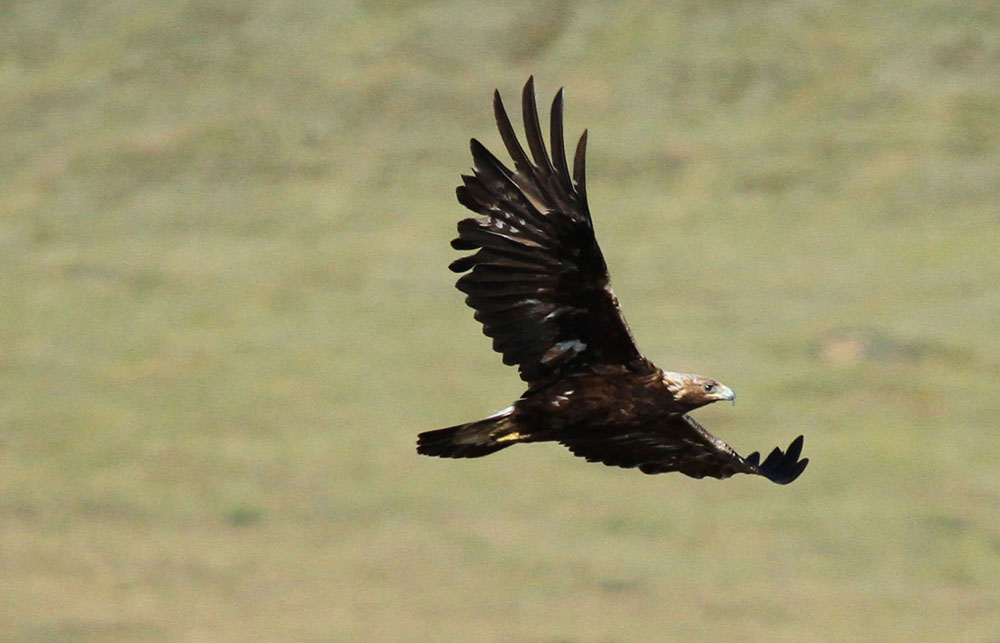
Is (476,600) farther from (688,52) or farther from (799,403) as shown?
(688,52)

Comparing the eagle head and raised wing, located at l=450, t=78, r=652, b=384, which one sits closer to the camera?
raised wing, located at l=450, t=78, r=652, b=384

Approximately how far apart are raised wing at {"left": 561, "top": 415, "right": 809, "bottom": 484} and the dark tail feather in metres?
1.00

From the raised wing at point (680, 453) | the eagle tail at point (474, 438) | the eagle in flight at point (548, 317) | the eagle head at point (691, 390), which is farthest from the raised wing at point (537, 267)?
the raised wing at point (680, 453)

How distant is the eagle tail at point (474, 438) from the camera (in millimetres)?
12016

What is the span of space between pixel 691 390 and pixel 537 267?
4.53 feet

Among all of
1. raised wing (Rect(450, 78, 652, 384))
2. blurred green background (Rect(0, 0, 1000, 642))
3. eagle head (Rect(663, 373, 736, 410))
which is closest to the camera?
raised wing (Rect(450, 78, 652, 384))

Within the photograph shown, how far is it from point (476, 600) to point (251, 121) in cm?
3848

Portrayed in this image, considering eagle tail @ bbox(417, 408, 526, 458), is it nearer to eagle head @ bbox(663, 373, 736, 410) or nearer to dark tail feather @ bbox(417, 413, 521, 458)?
dark tail feather @ bbox(417, 413, 521, 458)

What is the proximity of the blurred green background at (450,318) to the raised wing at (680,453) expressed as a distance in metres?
22.4

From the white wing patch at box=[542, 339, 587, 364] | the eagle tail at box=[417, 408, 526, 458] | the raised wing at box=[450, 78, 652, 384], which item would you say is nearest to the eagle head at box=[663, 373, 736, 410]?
the raised wing at box=[450, 78, 652, 384]

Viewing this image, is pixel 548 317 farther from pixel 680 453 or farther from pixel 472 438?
pixel 680 453

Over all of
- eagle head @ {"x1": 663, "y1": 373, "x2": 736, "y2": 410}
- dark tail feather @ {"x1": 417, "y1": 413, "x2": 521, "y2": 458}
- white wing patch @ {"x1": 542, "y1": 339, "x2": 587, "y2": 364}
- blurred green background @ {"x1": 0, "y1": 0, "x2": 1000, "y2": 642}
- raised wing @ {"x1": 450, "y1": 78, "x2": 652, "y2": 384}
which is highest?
blurred green background @ {"x1": 0, "y1": 0, "x2": 1000, "y2": 642}

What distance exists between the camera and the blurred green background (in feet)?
131

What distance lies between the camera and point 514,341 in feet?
39.8
